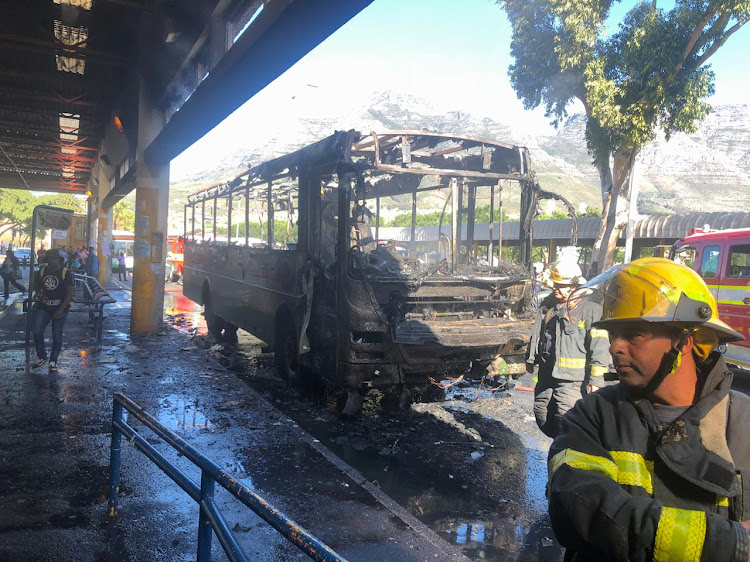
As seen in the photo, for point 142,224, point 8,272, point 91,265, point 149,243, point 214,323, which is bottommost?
point 214,323

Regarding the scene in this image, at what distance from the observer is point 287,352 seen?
8.41 meters

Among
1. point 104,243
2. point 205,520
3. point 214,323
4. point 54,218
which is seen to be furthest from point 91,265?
point 205,520

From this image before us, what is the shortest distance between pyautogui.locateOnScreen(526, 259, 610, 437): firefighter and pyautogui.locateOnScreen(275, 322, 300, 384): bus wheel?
13.1 feet

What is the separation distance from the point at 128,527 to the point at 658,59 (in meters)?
16.5

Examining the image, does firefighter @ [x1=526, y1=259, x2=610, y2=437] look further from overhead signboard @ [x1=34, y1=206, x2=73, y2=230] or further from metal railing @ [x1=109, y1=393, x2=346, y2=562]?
overhead signboard @ [x1=34, y1=206, x2=73, y2=230]

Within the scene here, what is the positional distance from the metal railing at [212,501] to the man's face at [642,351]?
3.03 feet

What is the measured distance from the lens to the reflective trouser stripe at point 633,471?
1462 mm

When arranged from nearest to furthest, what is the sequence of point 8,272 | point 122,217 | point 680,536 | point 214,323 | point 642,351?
1. point 680,536
2. point 642,351
3. point 214,323
4. point 8,272
5. point 122,217

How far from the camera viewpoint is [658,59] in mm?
15547

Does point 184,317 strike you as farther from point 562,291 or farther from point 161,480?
point 562,291

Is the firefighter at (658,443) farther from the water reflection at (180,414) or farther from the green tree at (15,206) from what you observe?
the green tree at (15,206)

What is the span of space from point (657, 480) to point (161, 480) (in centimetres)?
440

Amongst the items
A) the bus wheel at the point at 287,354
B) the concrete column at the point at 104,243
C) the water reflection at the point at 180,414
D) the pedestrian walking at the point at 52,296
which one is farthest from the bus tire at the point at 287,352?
the concrete column at the point at 104,243

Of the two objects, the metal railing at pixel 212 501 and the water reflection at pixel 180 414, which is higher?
the metal railing at pixel 212 501
